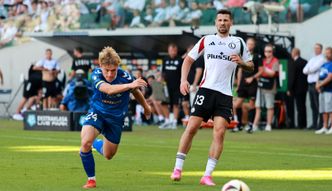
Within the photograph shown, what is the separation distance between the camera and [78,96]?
2761 cm

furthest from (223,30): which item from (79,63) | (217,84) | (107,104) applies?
(79,63)

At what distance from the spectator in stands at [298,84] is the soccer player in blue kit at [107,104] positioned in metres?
15.9

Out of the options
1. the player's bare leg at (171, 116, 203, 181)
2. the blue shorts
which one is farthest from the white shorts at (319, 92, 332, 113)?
the blue shorts

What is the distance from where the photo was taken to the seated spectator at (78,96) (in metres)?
27.7

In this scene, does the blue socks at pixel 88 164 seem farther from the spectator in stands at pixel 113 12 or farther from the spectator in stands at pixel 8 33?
the spectator in stands at pixel 8 33

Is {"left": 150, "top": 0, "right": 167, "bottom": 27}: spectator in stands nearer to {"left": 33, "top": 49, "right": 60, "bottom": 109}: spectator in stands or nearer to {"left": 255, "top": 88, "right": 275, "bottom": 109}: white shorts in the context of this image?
{"left": 33, "top": 49, "right": 60, "bottom": 109}: spectator in stands

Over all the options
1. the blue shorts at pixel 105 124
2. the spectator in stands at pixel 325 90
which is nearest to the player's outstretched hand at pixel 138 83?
the blue shorts at pixel 105 124

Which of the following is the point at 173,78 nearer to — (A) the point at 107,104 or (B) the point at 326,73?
(B) the point at 326,73

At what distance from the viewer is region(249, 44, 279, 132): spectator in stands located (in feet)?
91.1

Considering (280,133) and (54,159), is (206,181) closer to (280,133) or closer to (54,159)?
(54,159)

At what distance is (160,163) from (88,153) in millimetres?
3808

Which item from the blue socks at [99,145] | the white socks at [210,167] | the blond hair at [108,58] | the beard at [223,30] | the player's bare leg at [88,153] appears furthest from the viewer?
the blue socks at [99,145]

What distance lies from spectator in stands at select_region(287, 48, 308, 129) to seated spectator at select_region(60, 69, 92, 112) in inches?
223

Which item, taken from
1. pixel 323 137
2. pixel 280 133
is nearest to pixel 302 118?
pixel 280 133
